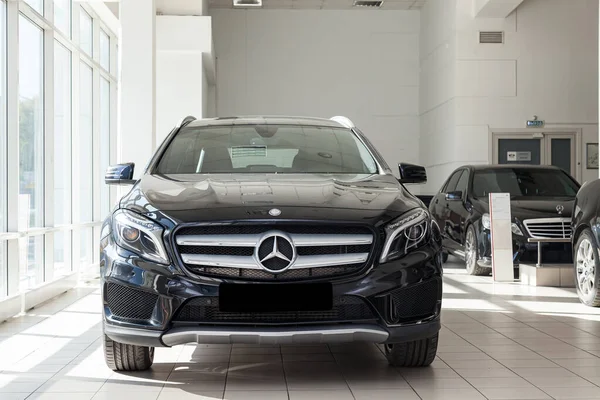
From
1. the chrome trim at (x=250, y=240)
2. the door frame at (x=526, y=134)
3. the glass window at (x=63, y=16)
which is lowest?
the chrome trim at (x=250, y=240)

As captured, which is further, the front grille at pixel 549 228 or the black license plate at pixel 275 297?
the front grille at pixel 549 228

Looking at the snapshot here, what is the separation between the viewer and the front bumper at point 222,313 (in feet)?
11.8

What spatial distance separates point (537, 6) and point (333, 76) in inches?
197

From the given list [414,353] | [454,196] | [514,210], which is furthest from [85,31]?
[414,353]

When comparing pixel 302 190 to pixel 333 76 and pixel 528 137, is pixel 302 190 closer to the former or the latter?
pixel 528 137

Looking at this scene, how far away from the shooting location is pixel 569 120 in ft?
51.3

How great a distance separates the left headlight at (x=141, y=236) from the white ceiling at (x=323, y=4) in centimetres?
1513

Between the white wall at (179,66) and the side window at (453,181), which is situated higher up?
the white wall at (179,66)

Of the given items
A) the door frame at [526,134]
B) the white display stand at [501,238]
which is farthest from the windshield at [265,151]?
the door frame at [526,134]

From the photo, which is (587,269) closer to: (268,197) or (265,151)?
(265,151)

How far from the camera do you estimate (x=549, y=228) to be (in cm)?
920

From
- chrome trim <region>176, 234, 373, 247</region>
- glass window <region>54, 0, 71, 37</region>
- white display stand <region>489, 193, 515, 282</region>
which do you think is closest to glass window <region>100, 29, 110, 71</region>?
glass window <region>54, 0, 71, 37</region>

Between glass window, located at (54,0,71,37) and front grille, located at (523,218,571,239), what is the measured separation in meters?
5.55

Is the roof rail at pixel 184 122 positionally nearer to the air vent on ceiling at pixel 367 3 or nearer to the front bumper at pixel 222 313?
the front bumper at pixel 222 313
